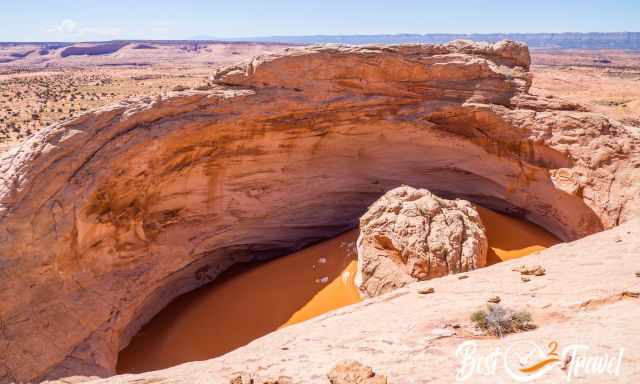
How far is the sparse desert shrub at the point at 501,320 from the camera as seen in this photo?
4.07 meters

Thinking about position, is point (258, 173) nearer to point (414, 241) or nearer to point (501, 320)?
point (414, 241)

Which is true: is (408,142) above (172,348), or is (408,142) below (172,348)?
above

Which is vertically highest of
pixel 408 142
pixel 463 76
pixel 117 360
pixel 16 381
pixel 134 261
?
pixel 463 76

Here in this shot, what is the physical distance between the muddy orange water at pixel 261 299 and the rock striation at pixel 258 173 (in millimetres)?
447

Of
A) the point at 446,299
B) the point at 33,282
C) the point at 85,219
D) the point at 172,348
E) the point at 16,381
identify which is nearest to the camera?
the point at 446,299

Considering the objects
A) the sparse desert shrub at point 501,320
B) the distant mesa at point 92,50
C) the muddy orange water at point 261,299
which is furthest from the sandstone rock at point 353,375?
the distant mesa at point 92,50

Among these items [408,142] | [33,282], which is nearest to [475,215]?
[408,142]

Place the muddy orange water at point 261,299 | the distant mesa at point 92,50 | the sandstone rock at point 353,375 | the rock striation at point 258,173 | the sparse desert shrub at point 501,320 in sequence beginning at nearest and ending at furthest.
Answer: the sandstone rock at point 353,375
the sparse desert shrub at point 501,320
the rock striation at point 258,173
the muddy orange water at point 261,299
the distant mesa at point 92,50

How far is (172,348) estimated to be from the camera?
8.45 metres

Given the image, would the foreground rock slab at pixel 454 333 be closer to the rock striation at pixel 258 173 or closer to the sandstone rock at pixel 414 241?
the sandstone rock at pixel 414 241

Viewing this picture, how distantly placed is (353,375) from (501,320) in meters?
1.62

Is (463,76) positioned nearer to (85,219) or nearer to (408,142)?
(408,142)

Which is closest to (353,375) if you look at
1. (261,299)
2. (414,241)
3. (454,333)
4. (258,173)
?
(454,333)

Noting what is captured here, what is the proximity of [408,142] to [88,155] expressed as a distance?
24.3 feet
